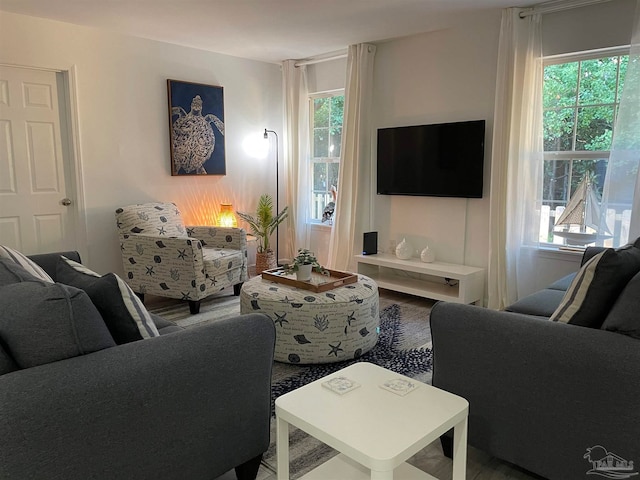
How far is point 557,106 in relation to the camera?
3.69 meters

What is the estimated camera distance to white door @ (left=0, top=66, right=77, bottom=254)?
12.5 ft

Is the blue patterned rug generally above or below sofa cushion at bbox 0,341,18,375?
below

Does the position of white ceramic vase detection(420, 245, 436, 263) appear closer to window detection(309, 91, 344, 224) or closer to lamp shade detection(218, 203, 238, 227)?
window detection(309, 91, 344, 224)

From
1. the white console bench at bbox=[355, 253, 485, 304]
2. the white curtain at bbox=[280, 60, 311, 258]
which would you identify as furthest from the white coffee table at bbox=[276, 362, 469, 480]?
the white curtain at bbox=[280, 60, 311, 258]

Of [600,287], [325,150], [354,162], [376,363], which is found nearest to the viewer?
[600,287]

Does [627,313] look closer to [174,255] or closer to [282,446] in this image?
[282,446]

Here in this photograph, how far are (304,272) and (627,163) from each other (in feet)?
7.52

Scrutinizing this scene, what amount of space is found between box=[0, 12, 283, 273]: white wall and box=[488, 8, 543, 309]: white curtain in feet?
9.27

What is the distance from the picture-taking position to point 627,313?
150 cm

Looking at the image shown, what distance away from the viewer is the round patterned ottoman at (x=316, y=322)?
9.15ft

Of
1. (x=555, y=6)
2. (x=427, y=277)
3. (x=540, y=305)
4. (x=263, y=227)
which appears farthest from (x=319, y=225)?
(x=540, y=305)

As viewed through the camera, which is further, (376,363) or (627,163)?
(627,163)

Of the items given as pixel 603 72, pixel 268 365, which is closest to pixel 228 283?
pixel 268 365

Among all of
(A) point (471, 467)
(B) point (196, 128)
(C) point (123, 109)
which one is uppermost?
(C) point (123, 109)
